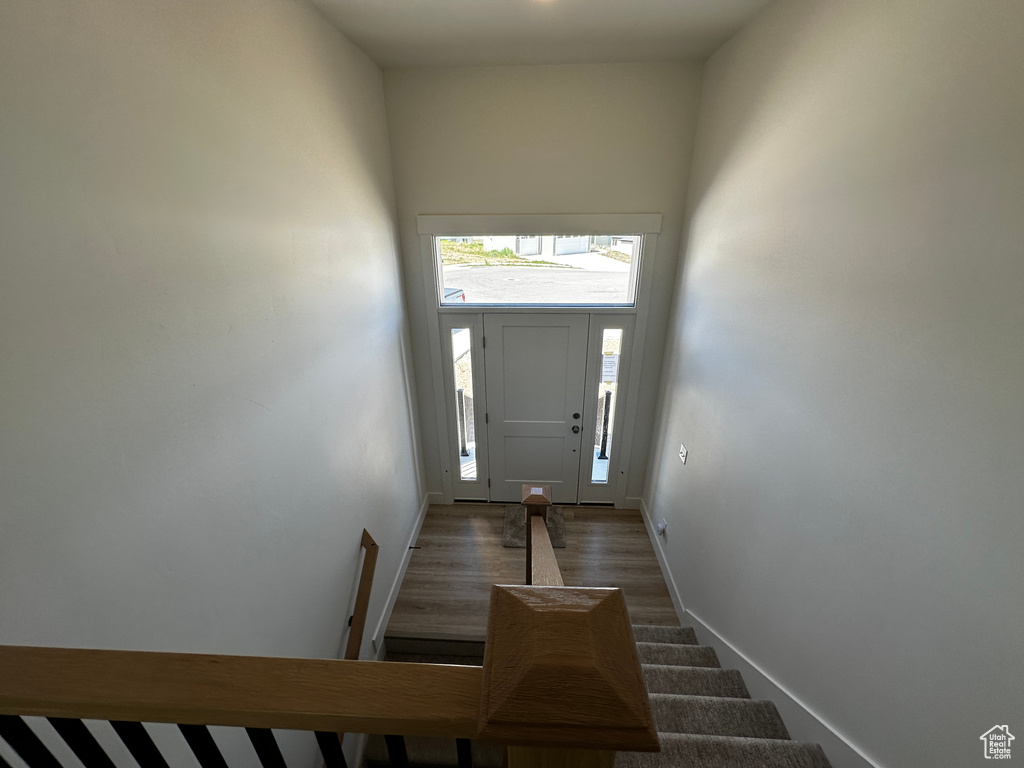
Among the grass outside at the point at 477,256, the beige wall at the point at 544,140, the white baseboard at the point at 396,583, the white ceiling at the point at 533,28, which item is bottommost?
the white baseboard at the point at 396,583

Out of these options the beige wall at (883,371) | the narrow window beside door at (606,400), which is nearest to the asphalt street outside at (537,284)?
the narrow window beside door at (606,400)

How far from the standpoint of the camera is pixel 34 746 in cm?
70

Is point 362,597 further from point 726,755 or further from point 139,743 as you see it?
point 139,743

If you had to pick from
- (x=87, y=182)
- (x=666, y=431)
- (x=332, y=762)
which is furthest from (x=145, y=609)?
(x=666, y=431)

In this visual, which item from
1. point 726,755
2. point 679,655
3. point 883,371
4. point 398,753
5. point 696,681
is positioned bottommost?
point 679,655

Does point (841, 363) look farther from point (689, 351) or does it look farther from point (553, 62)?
point (553, 62)

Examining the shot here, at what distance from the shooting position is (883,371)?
1341 mm

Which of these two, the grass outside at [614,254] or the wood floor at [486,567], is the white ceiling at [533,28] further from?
the wood floor at [486,567]

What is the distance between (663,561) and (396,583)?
208 centimetres

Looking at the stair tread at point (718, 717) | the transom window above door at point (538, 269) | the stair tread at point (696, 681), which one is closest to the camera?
the stair tread at point (718, 717)

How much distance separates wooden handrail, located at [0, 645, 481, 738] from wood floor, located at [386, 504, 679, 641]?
273 centimetres

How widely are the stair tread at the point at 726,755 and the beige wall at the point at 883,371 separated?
6.8 inches

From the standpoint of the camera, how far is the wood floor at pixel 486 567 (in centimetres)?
321

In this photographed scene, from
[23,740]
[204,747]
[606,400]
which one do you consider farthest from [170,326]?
[606,400]
